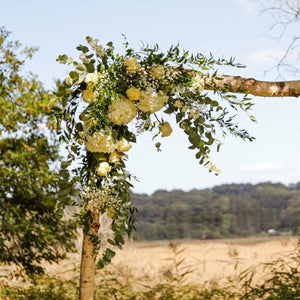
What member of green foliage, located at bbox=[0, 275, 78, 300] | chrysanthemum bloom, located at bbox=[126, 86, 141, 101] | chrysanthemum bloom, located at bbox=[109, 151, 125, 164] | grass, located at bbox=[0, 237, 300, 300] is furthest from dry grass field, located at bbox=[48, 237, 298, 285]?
chrysanthemum bloom, located at bbox=[126, 86, 141, 101]

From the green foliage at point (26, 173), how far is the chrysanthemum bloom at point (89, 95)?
202 cm

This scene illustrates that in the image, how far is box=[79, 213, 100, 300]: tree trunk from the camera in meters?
3.13

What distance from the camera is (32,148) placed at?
5.09 meters

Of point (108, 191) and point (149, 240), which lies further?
point (149, 240)

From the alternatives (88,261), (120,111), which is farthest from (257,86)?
(88,261)

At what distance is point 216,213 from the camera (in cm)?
962

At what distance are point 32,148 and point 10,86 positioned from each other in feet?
2.31

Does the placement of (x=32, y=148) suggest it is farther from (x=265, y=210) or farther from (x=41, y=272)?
(x=265, y=210)

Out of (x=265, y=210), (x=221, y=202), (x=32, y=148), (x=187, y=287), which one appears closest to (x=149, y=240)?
(x=221, y=202)

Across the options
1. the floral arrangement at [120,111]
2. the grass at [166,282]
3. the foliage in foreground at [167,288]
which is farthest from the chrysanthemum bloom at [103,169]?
the foliage in foreground at [167,288]

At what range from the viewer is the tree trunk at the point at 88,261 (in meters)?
3.13

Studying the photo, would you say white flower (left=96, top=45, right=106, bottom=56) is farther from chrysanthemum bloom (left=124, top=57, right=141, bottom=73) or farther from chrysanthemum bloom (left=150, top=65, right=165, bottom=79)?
chrysanthemum bloom (left=150, top=65, right=165, bottom=79)

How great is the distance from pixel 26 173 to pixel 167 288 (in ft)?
6.27

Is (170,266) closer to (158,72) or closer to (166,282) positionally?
(166,282)
